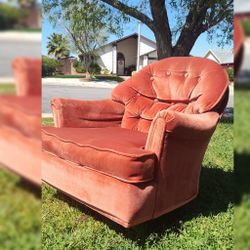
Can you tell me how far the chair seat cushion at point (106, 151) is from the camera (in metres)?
Answer: 1.73

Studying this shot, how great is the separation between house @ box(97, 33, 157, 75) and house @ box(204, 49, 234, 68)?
0.93 ft

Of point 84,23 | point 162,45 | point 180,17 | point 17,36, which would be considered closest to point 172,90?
point 162,45

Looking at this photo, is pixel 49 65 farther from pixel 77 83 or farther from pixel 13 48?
pixel 13 48

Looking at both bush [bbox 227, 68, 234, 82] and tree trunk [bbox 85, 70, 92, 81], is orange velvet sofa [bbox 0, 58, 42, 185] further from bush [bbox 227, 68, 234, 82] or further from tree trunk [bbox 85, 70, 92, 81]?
bush [bbox 227, 68, 234, 82]

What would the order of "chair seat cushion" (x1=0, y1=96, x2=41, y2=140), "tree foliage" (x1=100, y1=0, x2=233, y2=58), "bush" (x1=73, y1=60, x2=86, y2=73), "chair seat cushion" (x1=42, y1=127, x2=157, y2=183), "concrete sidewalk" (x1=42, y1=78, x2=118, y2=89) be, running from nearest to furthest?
"chair seat cushion" (x1=0, y1=96, x2=41, y2=140), "chair seat cushion" (x1=42, y1=127, x2=157, y2=183), "concrete sidewalk" (x1=42, y1=78, x2=118, y2=89), "bush" (x1=73, y1=60, x2=86, y2=73), "tree foliage" (x1=100, y1=0, x2=233, y2=58)

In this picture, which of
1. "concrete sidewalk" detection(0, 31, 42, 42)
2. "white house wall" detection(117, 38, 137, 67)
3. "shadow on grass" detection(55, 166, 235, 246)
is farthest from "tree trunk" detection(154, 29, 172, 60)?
"concrete sidewalk" detection(0, 31, 42, 42)

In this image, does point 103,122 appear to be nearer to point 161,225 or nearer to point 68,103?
point 68,103

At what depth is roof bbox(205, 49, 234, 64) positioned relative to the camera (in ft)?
6.63

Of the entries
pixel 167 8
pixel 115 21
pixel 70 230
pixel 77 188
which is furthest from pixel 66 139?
pixel 167 8

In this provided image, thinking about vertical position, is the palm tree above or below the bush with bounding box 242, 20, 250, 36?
below

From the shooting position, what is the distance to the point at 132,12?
2086mm

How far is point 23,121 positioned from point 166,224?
1.24 meters

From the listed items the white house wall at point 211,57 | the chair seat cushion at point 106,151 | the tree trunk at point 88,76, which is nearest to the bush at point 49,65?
the tree trunk at point 88,76

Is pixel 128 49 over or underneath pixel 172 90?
over
